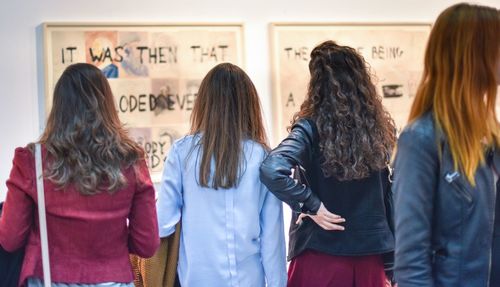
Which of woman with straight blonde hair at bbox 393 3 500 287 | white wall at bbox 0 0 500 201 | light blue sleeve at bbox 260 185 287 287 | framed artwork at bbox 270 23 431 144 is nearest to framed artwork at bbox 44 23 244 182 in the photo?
white wall at bbox 0 0 500 201

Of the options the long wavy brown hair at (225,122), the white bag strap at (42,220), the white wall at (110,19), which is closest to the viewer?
the white bag strap at (42,220)

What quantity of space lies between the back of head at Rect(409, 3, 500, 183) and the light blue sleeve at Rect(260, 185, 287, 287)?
3.29 ft

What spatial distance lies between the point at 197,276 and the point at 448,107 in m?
1.20

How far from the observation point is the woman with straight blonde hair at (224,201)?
2428 millimetres

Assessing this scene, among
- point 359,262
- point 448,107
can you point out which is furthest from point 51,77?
point 448,107

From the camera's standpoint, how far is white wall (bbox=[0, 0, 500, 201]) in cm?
339

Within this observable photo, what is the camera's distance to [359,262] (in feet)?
7.65

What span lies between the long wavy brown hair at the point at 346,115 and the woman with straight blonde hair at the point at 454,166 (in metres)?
0.73

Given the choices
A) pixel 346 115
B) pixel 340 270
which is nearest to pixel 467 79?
pixel 346 115

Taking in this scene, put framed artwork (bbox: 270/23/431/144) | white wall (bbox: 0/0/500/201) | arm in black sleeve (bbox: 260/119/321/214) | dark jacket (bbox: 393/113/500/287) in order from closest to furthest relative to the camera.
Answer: dark jacket (bbox: 393/113/500/287) < arm in black sleeve (bbox: 260/119/321/214) < white wall (bbox: 0/0/500/201) < framed artwork (bbox: 270/23/431/144)

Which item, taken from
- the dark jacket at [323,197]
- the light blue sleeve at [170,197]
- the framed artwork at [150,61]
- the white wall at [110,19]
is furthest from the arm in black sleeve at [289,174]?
the white wall at [110,19]

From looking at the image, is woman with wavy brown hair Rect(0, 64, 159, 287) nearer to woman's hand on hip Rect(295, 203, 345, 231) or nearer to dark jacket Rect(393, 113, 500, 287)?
woman's hand on hip Rect(295, 203, 345, 231)

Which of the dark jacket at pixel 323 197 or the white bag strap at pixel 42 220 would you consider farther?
the dark jacket at pixel 323 197

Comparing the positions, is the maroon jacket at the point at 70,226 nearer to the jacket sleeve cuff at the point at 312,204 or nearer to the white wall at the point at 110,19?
the jacket sleeve cuff at the point at 312,204
